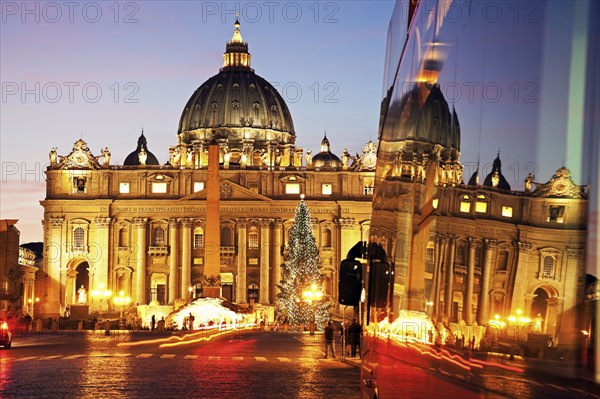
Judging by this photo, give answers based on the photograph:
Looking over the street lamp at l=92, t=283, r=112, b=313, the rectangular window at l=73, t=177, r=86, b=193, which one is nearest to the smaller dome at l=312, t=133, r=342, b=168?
the rectangular window at l=73, t=177, r=86, b=193

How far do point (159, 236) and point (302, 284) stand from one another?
2819 cm

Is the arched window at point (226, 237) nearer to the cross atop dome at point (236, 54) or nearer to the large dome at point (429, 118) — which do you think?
the cross atop dome at point (236, 54)

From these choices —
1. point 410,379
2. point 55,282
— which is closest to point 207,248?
point 55,282

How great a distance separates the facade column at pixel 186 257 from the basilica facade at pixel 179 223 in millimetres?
81

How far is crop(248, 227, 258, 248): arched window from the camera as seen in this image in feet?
348

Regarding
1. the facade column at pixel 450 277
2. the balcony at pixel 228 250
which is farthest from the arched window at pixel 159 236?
the facade column at pixel 450 277

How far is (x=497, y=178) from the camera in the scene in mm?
4074

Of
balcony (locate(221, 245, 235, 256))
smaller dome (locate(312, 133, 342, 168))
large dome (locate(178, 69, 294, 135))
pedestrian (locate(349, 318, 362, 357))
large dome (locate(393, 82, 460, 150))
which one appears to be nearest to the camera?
large dome (locate(393, 82, 460, 150))

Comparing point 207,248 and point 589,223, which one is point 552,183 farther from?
point 207,248

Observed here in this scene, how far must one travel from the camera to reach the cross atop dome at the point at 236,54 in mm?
141250

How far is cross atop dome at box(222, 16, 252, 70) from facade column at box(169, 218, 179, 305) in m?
37.0

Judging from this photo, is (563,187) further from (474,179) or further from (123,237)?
(123,237)

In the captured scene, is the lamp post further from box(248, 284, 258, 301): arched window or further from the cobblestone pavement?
the cobblestone pavement

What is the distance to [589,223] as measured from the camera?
354 cm
